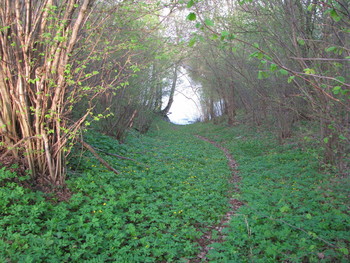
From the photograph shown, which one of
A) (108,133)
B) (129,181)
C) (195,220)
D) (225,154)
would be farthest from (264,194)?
(108,133)

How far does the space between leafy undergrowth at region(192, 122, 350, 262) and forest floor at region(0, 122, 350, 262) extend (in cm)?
2

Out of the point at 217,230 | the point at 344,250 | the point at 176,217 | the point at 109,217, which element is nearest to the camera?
the point at 344,250

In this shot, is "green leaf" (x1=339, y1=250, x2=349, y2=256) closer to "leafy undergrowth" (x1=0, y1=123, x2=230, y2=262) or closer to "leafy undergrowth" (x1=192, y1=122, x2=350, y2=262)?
"leafy undergrowth" (x1=192, y1=122, x2=350, y2=262)

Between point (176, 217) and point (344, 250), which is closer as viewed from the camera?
point (344, 250)

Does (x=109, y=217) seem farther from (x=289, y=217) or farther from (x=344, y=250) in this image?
(x=344, y=250)

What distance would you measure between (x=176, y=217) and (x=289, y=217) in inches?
74.5

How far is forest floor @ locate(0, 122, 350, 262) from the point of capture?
3.51 metres

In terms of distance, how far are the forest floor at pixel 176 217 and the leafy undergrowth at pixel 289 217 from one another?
16 millimetres

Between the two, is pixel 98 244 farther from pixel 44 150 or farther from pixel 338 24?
pixel 338 24

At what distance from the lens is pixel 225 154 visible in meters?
11.2

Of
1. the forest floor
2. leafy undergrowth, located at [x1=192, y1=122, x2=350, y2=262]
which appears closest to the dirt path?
the forest floor

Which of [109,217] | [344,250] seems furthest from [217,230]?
[344,250]

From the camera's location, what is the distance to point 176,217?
4809 mm

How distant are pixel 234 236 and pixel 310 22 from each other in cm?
588
